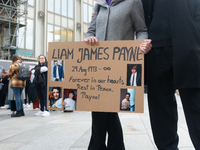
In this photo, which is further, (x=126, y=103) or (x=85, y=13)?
(x=85, y=13)

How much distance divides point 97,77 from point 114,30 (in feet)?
1.68

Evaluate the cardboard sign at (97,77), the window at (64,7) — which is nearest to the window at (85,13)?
the window at (64,7)

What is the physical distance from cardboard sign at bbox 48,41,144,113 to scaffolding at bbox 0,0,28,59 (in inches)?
649

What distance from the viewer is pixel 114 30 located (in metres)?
2.05

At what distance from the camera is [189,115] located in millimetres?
1712

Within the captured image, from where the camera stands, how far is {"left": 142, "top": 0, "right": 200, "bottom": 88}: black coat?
5.48 feet

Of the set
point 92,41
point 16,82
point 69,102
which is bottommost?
point 69,102

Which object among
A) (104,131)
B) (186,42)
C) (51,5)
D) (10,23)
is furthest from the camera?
(51,5)

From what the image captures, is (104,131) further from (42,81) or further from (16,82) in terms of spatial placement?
(16,82)

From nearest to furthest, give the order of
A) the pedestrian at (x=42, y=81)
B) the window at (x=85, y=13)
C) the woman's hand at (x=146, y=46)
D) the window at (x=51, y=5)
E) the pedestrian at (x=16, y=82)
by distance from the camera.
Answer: the woman's hand at (x=146, y=46), the pedestrian at (x=16, y=82), the pedestrian at (x=42, y=81), the window at (x=51, y=5), the window at (x=85, y=13)

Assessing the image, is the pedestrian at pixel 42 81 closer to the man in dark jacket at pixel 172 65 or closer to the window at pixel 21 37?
the man in dark jacket at pixel 172 65

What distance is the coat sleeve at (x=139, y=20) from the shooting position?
2033 mm

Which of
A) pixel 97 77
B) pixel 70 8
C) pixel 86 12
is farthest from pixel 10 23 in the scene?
pixel 97 77

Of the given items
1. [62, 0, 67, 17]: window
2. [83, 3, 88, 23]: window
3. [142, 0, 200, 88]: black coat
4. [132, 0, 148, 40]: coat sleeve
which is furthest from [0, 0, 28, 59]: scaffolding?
[142, 0, 200, 88]: black coat
